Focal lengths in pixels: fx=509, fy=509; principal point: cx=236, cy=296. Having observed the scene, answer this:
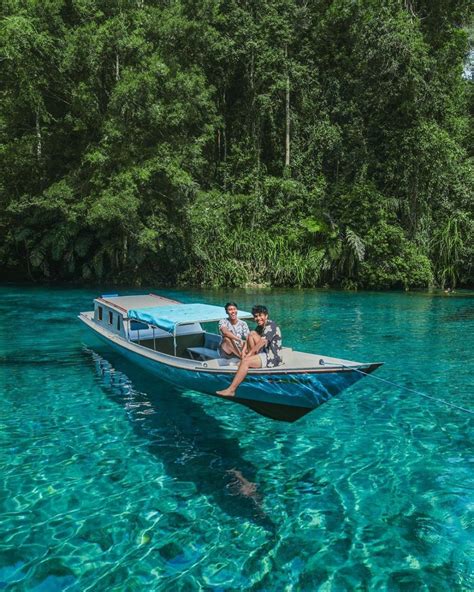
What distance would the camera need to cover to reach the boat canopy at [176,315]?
35.0ft

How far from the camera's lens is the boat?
729 cm

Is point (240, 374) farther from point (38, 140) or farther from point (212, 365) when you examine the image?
point (38, 140)

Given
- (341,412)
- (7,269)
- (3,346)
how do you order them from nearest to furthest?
(341,412) < (3,346) < (7,269)

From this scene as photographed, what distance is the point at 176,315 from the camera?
37.1 ft

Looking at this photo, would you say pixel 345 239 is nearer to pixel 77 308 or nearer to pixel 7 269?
pixel 77 308

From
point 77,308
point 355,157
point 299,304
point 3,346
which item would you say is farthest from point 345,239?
point 3,346

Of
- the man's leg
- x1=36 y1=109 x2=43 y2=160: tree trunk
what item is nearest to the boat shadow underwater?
the man's leg

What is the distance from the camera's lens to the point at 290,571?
5375mm

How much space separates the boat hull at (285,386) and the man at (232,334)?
3.44 ft

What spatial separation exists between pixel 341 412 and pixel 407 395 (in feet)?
6.58

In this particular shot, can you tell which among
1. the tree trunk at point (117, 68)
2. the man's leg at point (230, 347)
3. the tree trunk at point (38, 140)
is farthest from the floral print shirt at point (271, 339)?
the tree trunk at point (38, 140)

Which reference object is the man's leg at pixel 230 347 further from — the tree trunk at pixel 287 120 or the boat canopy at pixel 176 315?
the tree trunk at pixel 287 120

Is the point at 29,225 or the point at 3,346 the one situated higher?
the point at 29,225

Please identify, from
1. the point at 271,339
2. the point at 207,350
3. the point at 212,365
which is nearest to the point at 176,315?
the point at 207,350
